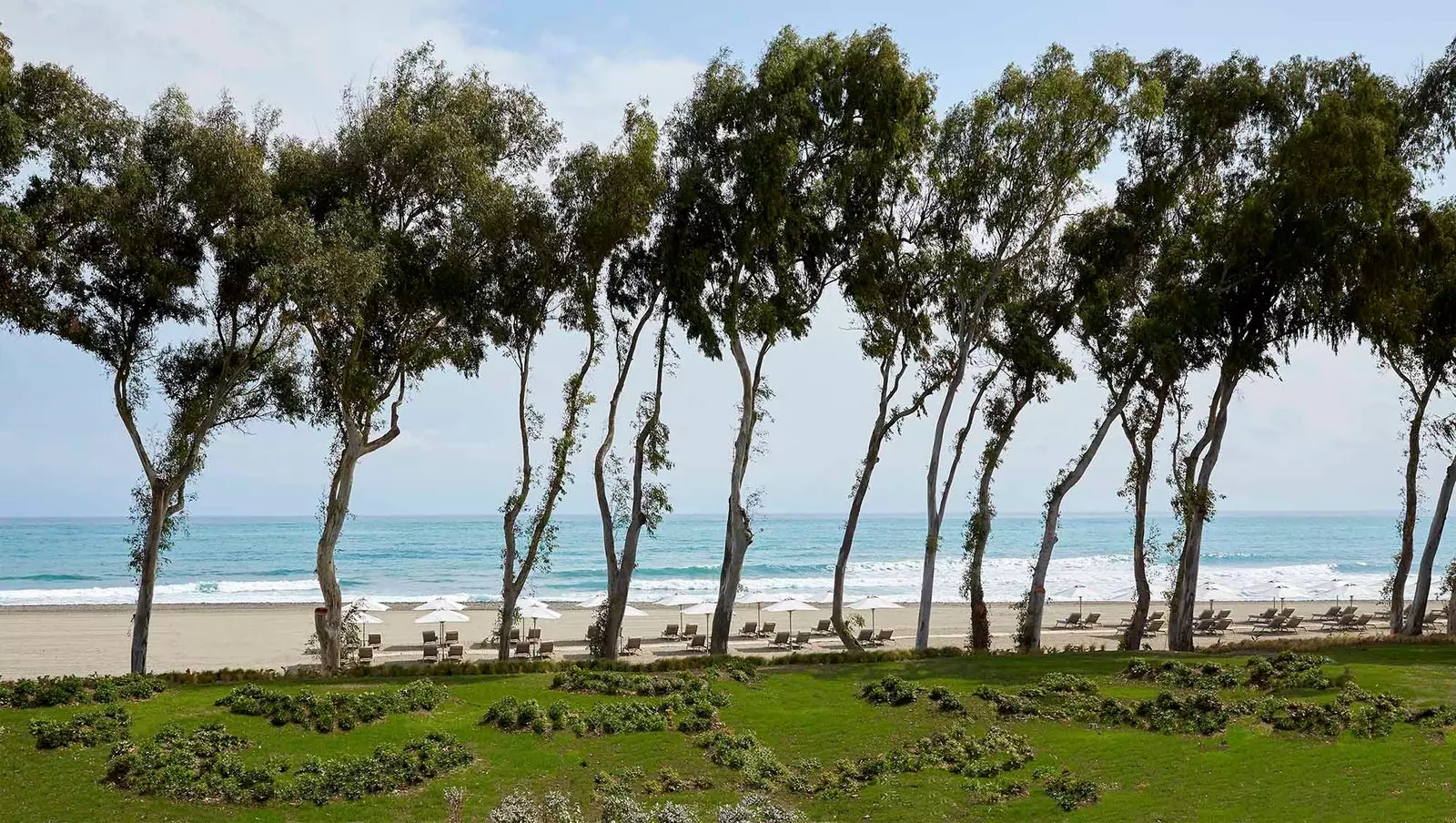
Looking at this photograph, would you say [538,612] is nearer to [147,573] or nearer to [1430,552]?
[147,573]

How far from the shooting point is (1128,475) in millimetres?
30406

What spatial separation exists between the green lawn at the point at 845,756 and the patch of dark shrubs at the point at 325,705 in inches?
10.7

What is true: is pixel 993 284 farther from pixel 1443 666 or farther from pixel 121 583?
pixel 121 583

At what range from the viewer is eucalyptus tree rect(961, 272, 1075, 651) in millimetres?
28625

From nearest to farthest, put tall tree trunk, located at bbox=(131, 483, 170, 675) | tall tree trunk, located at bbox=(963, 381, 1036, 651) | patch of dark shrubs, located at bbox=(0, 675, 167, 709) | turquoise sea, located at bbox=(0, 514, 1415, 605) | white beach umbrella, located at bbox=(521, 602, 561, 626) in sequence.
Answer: patch of dark shrubs, located at bbox=(0, 675, 167, 709)
tall tree trunk, located at bbox=(131, 483, 170, 675)
tall tree trunk, located at bbox=(963, 381, 1036, 651)
white beach umbrella, located at bbox=(521, 602, 561, 626)
turquoise sea, located at bbox=(0, 514, 1415, 605)

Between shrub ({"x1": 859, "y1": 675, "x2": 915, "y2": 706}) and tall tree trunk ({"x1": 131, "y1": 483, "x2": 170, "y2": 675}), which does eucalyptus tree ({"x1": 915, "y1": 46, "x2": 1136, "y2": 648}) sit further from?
tall tree trunk ({"x1": 131, "y1": 483, "x2": 170, "y2": 675})

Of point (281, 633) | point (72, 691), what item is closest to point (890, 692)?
point (72, 691)

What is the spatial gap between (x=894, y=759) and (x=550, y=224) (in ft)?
49.5

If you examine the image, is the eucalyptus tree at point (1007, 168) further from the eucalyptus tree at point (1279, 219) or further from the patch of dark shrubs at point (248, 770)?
the patch of dark shrubs at point (248, 770)

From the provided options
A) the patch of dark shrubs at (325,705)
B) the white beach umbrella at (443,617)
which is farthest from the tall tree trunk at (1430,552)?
the white beach umbrella at (443,617)

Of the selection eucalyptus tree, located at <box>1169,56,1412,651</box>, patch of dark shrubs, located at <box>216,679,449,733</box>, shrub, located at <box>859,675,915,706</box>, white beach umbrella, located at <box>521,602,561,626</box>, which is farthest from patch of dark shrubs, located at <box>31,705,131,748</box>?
eucalyptus tree, located at <box>1169,56,1412,651</box>

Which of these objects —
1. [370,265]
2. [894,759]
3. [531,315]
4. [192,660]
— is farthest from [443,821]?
[192,660]

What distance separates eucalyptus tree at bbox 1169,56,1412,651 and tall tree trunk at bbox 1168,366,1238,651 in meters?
0.03

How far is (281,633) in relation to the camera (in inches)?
1839
